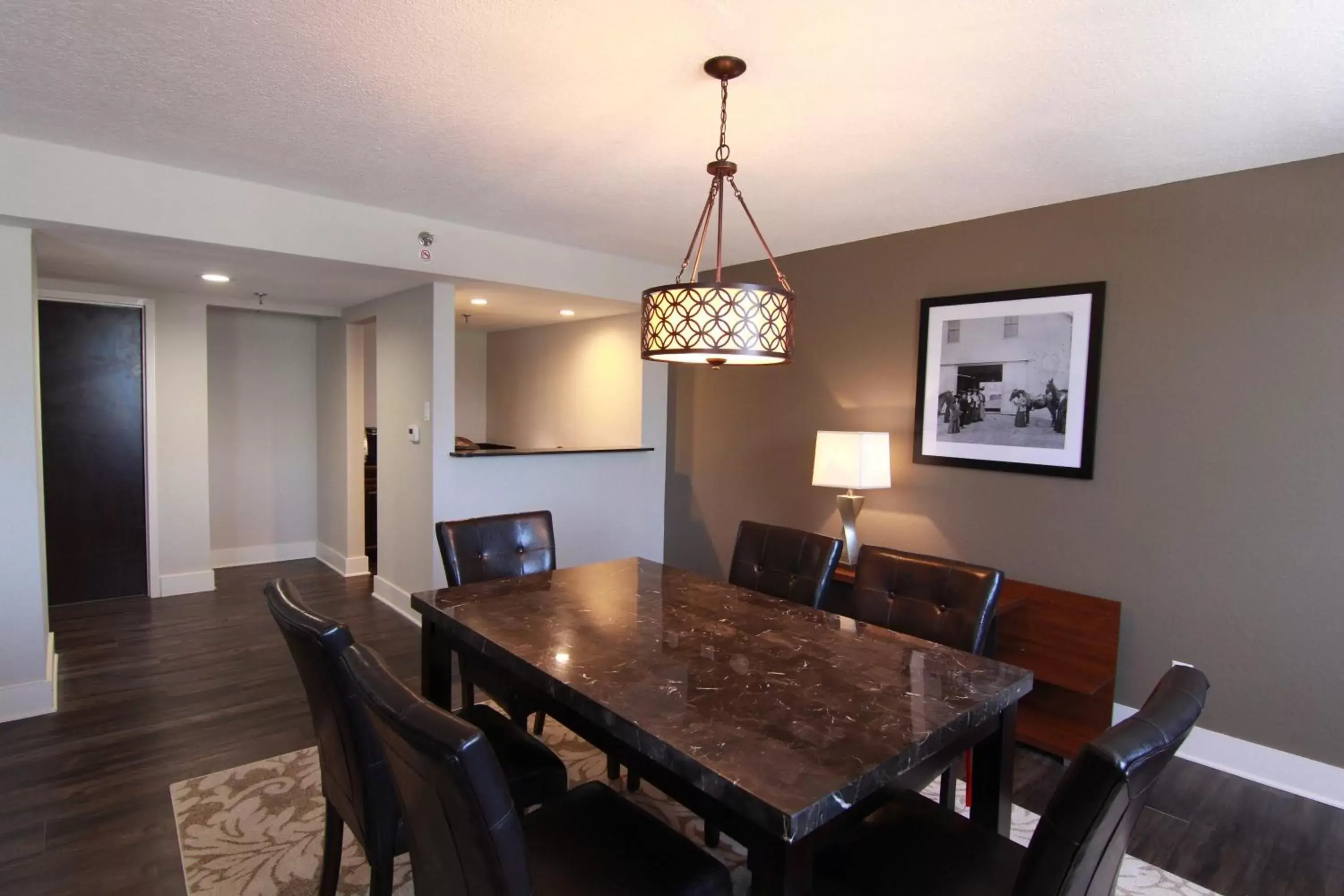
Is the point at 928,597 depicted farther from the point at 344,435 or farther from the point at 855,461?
the point at 344,435

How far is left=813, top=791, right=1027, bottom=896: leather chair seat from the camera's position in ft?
4.36

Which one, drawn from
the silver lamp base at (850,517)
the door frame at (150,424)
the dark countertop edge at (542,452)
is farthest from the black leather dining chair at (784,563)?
the door frame at (150,424)

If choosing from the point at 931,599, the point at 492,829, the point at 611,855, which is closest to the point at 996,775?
the point at 931,599

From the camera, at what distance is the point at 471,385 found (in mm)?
7070

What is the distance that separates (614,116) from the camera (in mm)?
2271

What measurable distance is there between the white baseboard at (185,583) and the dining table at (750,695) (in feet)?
11.4

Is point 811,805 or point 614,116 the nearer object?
point 811,805

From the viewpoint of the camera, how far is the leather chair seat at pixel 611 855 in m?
1.33

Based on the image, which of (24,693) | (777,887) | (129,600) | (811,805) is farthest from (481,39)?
Answer: (129,600)

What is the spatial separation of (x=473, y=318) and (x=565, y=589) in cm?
393

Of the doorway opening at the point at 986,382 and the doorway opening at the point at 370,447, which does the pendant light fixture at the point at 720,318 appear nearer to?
the doorway opening at the point at 986,382

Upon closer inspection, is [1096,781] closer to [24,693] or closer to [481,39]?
[481,39]

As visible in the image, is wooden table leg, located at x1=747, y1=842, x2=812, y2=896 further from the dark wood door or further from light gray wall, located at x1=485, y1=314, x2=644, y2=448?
the dark wood door

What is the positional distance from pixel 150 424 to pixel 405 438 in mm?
1707
